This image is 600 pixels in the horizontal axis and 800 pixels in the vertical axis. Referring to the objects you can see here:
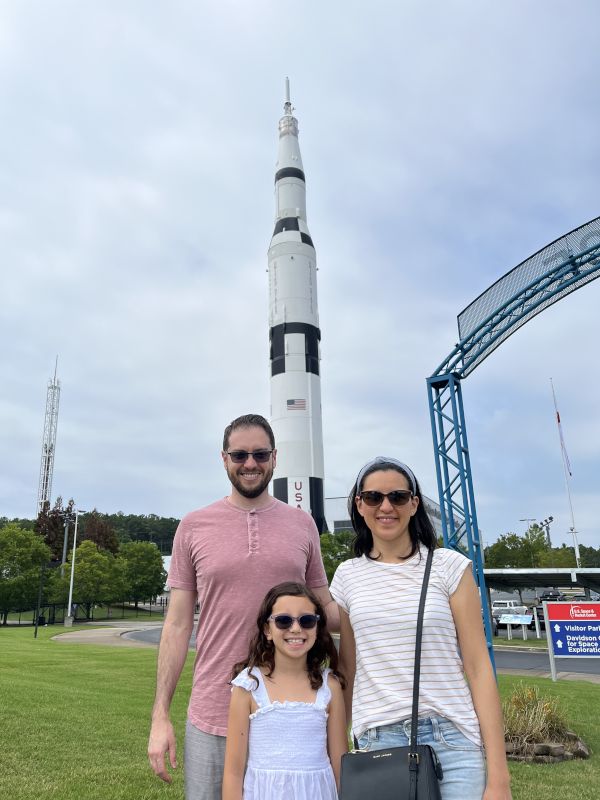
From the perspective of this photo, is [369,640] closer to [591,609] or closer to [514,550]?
[591,609]

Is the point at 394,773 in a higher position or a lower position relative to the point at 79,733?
higher

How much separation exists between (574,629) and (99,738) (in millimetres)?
10068

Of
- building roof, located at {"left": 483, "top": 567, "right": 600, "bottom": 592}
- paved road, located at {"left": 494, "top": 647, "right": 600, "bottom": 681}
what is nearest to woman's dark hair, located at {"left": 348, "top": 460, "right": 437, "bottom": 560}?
paved road, located at {"left": 494, "top": 647, "right": 600, "bottom": 681}

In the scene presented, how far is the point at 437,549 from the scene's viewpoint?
2.85m

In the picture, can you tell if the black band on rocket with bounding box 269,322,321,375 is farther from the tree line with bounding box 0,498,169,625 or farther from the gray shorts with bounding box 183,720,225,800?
the gray shorts with bounding box 183,720,225,800

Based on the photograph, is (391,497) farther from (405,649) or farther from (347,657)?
(347,657)

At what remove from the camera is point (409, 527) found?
2.98m

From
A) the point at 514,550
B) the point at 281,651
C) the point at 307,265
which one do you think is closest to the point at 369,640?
the point at 281,651

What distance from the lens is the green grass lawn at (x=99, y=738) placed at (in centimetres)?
619

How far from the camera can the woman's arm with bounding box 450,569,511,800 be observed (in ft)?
7.98

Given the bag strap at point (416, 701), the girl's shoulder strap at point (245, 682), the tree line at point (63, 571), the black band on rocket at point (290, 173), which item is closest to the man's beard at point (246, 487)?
the girl's shoulder strap at point (245, 682)

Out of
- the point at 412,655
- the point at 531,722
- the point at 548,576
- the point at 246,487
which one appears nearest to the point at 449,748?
the point at 412,655

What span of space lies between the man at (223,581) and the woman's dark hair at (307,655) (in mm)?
138

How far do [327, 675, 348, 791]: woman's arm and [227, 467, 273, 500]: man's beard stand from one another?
102 centimetres
